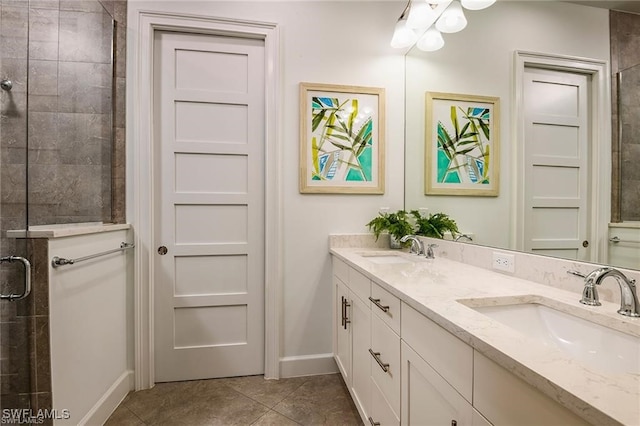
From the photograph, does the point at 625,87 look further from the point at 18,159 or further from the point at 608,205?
the point at 18,159

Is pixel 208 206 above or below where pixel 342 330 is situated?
above

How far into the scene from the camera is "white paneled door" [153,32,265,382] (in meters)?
1.94

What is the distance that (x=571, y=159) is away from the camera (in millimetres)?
1020

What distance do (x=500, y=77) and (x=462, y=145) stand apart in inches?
17.0

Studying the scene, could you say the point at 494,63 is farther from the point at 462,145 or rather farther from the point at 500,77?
the point at 462,145

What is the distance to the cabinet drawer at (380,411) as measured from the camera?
1072 millimetres

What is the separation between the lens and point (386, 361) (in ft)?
3.70

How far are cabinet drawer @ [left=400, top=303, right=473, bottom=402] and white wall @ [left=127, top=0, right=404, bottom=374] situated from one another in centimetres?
112

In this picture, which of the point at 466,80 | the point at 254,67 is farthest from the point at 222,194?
the point at 466,80

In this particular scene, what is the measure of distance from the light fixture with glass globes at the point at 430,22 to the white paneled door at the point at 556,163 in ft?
2.11

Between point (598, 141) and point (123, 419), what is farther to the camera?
point (123, 419)

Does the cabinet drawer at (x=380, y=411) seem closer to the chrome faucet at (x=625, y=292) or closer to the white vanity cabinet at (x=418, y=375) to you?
the white vanity cabinet at (x=418, y=375)

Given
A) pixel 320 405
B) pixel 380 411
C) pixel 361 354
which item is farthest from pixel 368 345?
pixel 320 405

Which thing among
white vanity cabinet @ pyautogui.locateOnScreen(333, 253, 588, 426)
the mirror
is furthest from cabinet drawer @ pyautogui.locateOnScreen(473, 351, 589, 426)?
the mirror
